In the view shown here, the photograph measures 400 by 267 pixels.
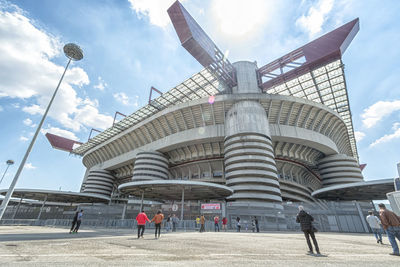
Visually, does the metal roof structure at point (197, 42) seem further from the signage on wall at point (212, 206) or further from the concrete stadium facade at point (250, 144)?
the signage on wall at point (212, 206)

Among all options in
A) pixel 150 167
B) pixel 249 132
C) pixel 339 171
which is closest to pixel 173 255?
pixel 249 132

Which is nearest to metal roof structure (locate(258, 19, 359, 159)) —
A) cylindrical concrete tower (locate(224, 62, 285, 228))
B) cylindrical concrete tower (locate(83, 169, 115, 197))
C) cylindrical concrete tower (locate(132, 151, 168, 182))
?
cylindrical concrete tower (locate(224, 62, 285, 228))

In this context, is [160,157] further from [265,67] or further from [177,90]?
[265,67]

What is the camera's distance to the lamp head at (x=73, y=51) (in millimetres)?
14414

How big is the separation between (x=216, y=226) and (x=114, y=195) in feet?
163

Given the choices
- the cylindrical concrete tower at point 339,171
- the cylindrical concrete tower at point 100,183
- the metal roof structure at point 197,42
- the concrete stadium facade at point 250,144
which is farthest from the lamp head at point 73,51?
the cylindrical concrete tower at point 100,183

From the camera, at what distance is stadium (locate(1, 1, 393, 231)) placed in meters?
27.6

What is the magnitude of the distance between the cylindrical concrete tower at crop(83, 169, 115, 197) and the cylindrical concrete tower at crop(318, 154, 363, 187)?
167 feet

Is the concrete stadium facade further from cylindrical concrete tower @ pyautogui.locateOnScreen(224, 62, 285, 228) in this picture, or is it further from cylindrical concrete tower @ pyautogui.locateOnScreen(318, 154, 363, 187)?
cylindrical concrete tower @ pyautogui.locateOnScreen(318, 154, 363, 187)

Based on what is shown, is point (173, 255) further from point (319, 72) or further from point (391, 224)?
point (319, 72)

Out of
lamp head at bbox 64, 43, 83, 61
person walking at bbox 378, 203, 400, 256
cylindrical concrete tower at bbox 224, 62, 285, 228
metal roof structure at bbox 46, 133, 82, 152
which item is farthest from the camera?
metal roof structure at bbox 46, 133, 82, 152

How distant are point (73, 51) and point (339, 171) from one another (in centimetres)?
4340

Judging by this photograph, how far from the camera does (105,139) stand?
55469 millimetres

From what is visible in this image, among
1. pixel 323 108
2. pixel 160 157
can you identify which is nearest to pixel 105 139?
pixel 160 157
